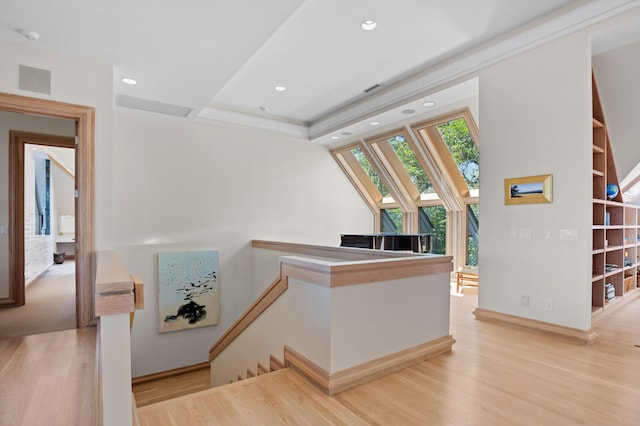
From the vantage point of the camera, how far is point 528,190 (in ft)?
12.0

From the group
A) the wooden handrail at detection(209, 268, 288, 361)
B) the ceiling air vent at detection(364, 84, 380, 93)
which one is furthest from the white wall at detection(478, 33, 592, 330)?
the wooden handrail at detection(209, 268, 288, 361)

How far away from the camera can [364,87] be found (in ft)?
17.2

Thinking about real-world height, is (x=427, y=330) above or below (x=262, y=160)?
below

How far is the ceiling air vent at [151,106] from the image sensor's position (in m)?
4.78

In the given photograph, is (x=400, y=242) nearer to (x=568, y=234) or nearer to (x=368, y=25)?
(x=568, y=234)

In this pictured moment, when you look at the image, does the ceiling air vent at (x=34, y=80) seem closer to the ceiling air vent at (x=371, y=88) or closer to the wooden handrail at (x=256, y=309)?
the wooden handrail at (x=256, y=309)

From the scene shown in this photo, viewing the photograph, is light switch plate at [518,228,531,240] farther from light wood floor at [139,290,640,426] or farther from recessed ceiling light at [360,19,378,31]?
recessed ceiling light at [360,19,378,31]

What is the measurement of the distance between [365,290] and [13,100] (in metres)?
3.47

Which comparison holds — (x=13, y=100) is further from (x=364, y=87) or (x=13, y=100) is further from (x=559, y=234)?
(x=559, y=234)

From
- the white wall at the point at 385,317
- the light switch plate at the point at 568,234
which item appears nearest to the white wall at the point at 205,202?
the white wall at the point at 385,317

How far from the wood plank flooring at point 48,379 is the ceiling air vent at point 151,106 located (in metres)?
3.14

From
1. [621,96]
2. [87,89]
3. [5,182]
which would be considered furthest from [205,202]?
[621,96]

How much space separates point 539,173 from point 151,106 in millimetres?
5116

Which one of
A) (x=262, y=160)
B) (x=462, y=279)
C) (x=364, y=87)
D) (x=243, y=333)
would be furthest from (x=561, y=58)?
(x=262, y=160)
